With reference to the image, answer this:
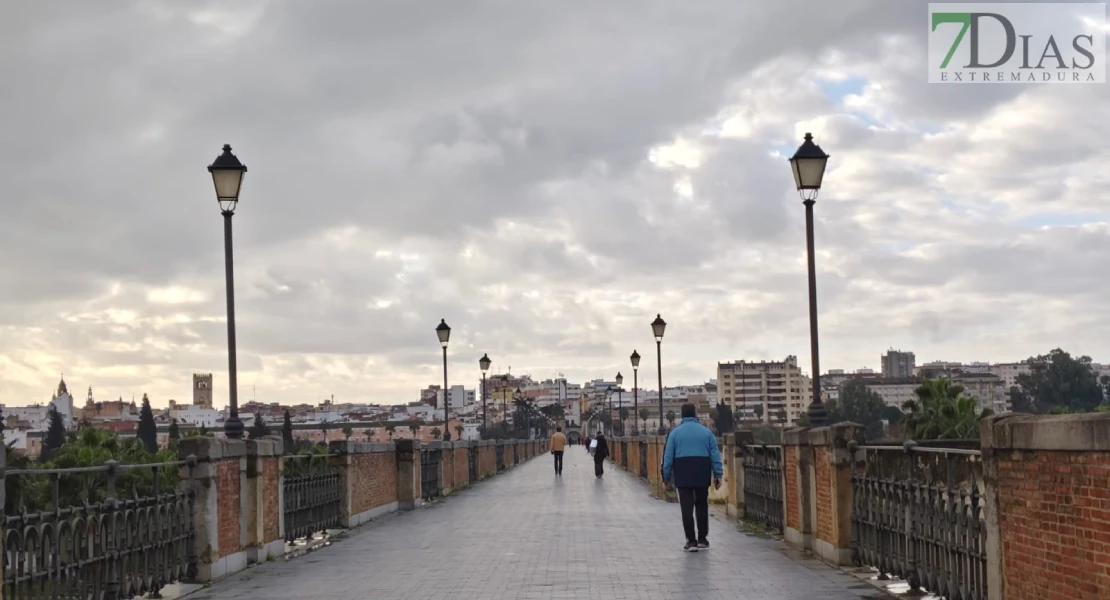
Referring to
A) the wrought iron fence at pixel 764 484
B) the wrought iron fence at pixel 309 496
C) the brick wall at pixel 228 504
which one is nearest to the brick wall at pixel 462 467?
the wrought iron fence at pixel 309 496

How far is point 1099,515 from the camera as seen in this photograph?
6863mm

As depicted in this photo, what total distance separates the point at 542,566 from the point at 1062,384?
519 feet

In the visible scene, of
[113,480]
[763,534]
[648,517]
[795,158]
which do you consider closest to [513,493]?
[648,517]

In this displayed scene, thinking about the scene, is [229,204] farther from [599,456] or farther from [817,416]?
[599,456]

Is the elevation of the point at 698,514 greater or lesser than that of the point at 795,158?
lesser

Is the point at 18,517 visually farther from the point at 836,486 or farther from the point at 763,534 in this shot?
the point at 763,534

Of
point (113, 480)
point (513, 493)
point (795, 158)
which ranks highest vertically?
point (795, 158)

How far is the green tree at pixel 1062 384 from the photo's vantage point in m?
159

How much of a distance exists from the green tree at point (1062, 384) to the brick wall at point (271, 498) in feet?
506

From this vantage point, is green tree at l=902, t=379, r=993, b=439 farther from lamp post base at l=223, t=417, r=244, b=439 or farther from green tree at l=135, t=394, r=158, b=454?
green tree at l=135, t=394, r=158, b=454

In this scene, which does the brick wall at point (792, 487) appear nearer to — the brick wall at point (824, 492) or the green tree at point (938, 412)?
the brick wall at point (824, 492)

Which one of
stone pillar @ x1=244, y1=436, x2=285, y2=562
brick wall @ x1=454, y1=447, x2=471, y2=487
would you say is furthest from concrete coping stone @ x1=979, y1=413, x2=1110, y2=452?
brick wall @ x1=454, y1=447, x2=471, y2=487

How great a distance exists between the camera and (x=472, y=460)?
134 ft

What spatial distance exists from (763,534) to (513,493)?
1560cm
